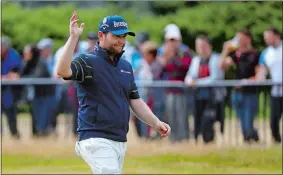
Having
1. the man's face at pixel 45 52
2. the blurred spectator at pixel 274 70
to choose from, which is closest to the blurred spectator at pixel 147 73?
the blurred spectator at pixel 274 70

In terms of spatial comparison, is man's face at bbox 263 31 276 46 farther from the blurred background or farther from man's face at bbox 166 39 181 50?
man's face at bbox 166 39 181 50

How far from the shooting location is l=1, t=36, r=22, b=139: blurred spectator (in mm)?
17516

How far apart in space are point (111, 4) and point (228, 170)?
13.6 meters

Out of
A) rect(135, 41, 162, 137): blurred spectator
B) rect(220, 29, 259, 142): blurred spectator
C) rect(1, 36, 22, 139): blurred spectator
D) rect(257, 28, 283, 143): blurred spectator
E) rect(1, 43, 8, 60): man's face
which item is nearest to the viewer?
rect(257, 28, 283, 143): blurred spectator

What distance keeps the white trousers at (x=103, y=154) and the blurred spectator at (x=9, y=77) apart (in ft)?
28.5

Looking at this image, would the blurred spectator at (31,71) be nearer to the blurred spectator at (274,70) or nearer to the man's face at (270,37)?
the blurred spectator at (274,70)

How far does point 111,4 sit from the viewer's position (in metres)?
27.1

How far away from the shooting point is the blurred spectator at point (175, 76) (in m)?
16.5

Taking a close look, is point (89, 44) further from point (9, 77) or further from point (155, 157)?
point (155, 157)

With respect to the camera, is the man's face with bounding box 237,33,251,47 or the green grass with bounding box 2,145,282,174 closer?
the green grass with bounding box 2,145,282,174

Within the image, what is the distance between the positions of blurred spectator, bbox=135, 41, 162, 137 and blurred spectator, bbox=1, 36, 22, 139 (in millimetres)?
2206

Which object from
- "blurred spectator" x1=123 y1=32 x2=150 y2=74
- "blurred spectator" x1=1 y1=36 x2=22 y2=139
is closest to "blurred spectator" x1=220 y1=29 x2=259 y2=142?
"blurred spectator" x1=123 y1=32 x2=150 y2=74

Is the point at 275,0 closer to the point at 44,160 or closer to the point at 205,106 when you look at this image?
the point at 205,106

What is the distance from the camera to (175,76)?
55.5 feet
